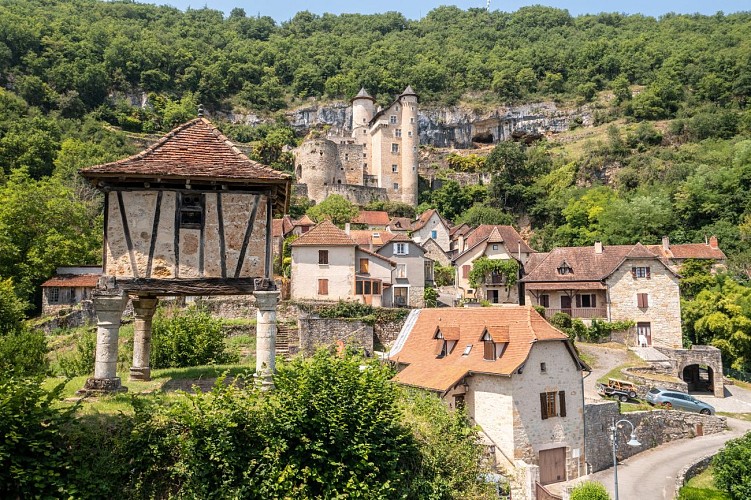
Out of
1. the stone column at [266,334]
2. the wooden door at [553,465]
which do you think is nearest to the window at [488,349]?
the wooden door at [553,465]

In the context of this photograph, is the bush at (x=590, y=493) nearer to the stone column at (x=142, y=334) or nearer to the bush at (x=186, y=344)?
the stone column at (x=142, y=334)

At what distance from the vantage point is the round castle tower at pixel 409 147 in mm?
87000

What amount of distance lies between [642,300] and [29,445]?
1487 inches

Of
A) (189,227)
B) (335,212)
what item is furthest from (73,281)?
(335,212)

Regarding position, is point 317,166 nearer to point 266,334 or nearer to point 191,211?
point 191,211

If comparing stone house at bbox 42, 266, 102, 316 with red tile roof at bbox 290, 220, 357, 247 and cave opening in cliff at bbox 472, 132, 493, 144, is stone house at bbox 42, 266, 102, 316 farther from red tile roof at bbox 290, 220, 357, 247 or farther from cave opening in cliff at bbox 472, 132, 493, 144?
cave opening in cliff at bbox 472, 132, 493, 144

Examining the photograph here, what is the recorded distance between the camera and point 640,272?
121ft

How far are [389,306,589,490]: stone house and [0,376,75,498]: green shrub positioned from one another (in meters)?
13.6

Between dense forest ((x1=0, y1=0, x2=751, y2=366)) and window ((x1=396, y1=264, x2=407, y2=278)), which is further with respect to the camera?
dense forest ((x1=0, y1=0, x2=751, y2=366))

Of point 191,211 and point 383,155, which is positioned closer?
point 191,211

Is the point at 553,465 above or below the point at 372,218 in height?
below

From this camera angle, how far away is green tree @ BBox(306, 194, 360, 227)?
62.0 m

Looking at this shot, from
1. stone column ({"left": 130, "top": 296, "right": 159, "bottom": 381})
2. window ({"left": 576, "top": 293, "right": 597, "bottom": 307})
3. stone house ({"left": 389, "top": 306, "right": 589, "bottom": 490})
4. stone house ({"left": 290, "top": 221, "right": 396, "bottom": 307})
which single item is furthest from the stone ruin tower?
window ({"left": 576, "top": 293, "right": 597, "bottom": 307})

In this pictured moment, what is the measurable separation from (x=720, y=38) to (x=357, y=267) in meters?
114
